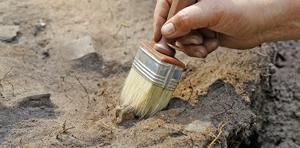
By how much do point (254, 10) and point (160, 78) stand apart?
605 mm

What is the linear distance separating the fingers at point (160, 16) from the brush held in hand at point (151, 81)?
0.09m

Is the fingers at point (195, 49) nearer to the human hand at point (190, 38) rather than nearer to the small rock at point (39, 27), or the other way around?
the human hand at point (190, 38)

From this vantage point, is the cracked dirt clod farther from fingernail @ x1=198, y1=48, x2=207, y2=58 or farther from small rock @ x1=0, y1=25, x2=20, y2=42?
small rock @ x1=0, y1=25, x2=20, y2=42

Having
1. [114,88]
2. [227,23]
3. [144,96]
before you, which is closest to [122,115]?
[144,96]

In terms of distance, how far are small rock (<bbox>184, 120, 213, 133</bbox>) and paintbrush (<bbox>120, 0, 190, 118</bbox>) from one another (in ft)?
0.64

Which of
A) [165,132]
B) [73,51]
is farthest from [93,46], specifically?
[165,132]

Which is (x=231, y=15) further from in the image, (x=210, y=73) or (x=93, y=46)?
(x=93, y=46)

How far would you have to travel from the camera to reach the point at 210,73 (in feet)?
10.7

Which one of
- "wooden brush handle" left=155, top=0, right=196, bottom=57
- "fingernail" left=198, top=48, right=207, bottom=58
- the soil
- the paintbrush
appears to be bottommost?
the soil

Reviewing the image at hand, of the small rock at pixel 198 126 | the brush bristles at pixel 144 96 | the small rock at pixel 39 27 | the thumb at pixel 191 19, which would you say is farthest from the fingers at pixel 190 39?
the small rock at pixel 39 27

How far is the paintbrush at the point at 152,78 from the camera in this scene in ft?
9.12

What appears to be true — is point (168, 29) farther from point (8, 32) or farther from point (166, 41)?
point (8, 32)

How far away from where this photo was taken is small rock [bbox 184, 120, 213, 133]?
2.79 metres

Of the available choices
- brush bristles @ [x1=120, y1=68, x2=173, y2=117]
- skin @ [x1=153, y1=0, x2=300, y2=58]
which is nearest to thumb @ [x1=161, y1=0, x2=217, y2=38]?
skin @ [x1=153, y1=0, x2=300, y2=58]
